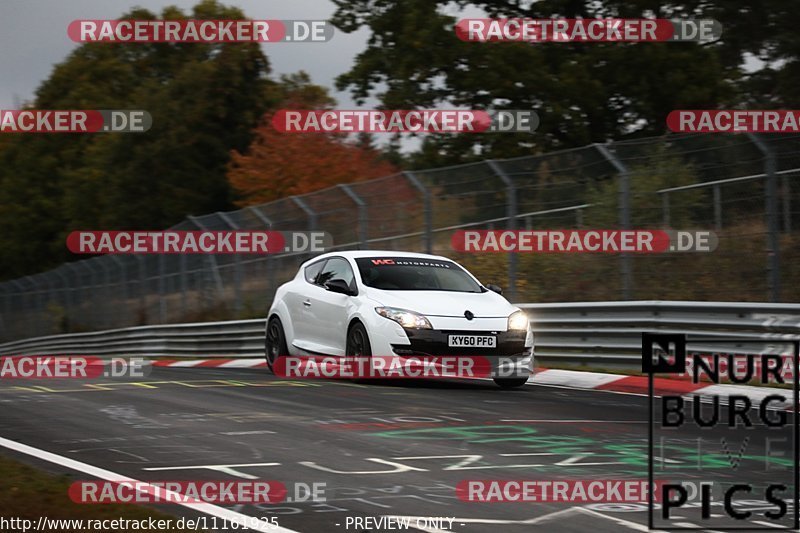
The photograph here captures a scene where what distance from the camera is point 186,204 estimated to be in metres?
61.4

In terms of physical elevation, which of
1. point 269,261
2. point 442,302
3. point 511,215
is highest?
point 511,215

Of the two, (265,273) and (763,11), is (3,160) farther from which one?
(265,273)

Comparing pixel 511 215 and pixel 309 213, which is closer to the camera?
pixel 511 215

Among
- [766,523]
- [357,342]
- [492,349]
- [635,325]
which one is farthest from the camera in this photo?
[635,325]

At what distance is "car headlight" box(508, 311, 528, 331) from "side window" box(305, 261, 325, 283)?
2.85 m

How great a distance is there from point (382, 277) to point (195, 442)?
5686mm

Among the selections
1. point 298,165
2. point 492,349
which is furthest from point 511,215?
point 298,165

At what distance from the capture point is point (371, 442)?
8.94m

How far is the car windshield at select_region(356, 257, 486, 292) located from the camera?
565 inches

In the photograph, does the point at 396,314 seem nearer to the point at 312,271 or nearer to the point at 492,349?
the point at 492,349

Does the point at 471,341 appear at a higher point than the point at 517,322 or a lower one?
lower

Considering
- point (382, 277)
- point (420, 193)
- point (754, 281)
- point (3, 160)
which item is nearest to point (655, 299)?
point (754, 281)

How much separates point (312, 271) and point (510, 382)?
323cm

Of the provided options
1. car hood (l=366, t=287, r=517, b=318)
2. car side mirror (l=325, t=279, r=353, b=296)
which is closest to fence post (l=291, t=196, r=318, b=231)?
car side mirror (l=325, t=279, r=353, b=296)
